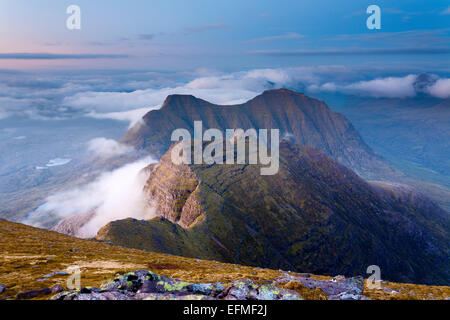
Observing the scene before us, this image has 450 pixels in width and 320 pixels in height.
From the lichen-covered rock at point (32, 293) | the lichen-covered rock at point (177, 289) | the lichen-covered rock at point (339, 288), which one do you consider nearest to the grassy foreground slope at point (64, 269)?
the lichen-covered rock at point (32, 293)

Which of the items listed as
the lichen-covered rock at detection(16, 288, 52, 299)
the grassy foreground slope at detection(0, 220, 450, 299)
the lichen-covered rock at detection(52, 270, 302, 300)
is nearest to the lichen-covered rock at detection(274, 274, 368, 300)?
the grassy foreground slope at detection(0, 220, 450, 299)

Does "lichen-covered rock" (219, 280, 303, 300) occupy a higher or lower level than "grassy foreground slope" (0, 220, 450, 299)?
higher

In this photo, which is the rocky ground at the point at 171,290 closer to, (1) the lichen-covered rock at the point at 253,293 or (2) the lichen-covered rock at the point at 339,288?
(1) the lichen-covered rock at the point at 253,293

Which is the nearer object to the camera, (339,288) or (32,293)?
(32,293)

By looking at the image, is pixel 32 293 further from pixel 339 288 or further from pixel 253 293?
pixel 339 288

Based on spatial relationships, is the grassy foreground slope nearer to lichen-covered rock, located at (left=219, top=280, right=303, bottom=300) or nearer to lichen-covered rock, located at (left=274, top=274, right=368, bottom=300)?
lichen-covered rock, located at (left=274, top=274, right=368, bottom=300)

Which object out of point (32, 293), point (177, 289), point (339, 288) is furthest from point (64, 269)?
point (339, 288)

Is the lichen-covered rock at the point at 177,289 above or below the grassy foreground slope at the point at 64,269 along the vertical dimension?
above

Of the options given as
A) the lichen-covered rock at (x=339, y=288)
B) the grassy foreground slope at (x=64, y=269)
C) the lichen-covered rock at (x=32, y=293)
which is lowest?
the grassy foreground slope at (x=64, y=269)
